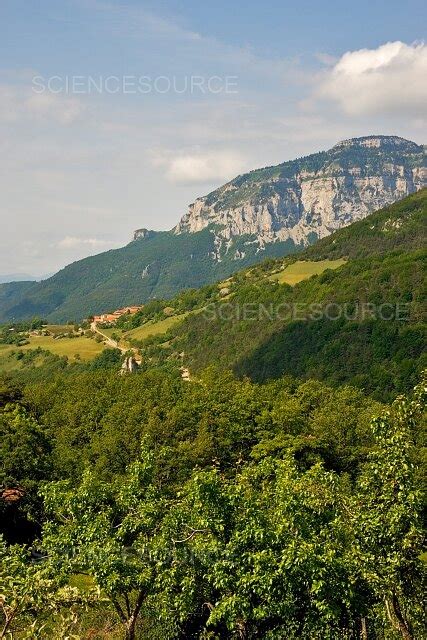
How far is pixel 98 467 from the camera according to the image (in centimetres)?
5156

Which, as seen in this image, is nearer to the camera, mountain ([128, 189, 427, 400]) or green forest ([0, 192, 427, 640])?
green forest ([0, 192, 427, 640])

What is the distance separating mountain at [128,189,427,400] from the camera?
13262cm

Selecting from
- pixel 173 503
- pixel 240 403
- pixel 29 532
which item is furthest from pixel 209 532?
pixel 240 403

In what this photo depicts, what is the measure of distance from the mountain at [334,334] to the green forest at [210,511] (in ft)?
39.3

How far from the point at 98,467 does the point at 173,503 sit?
31.9m

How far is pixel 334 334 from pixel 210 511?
134m

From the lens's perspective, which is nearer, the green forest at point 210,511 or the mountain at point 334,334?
the green forest at point 210,511

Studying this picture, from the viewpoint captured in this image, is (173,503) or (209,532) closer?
(209,532)

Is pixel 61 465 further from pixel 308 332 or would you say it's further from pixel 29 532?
pixel 308 332

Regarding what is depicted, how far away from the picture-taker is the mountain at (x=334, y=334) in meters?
133

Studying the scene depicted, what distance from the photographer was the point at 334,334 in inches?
5896

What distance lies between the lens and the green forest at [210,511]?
51.4 ft

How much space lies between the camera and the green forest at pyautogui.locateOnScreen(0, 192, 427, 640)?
1567cm

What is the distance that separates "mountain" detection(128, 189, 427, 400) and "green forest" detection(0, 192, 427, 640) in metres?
12.0
